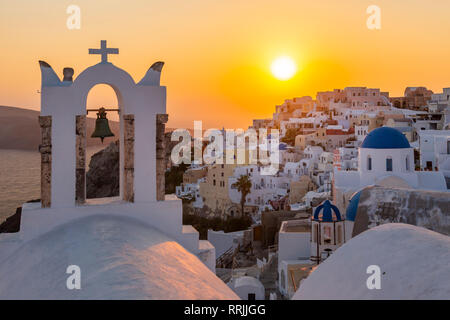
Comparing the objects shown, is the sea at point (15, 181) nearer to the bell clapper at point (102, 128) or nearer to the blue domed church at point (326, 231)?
the blue domed church at point (326, 231)

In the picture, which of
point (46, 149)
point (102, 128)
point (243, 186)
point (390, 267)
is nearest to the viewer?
point (390, 267)

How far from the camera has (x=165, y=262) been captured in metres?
3.60

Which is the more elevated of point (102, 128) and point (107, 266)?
point (102, 128)

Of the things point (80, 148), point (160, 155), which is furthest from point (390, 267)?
point (80, 148)

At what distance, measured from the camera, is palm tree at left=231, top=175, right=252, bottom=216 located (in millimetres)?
35781

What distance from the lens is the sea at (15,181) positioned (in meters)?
38.0

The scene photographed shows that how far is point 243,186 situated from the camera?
36.0m

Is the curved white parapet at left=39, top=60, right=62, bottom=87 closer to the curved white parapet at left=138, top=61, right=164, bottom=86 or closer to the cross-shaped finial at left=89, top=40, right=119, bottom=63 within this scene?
the cross-shaped finial at left=89, top=40, right=119, bottom=63

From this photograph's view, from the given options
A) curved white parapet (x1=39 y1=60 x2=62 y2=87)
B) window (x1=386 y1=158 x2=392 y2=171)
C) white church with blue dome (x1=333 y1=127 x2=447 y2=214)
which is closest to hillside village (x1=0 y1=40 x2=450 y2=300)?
curved white parapet (x1=39 y1=60 x2=62 y2=87)

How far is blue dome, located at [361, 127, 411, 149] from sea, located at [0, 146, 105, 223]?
2114 cm

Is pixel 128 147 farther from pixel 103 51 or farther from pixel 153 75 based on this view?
pixel 103 51

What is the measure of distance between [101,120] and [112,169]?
32.6 m

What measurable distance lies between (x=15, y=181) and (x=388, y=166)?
3593 cm

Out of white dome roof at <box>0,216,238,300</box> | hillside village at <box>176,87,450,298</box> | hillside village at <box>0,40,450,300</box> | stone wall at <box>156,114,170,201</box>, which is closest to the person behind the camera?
white dome roof at <box>0,216,238,300</box>
